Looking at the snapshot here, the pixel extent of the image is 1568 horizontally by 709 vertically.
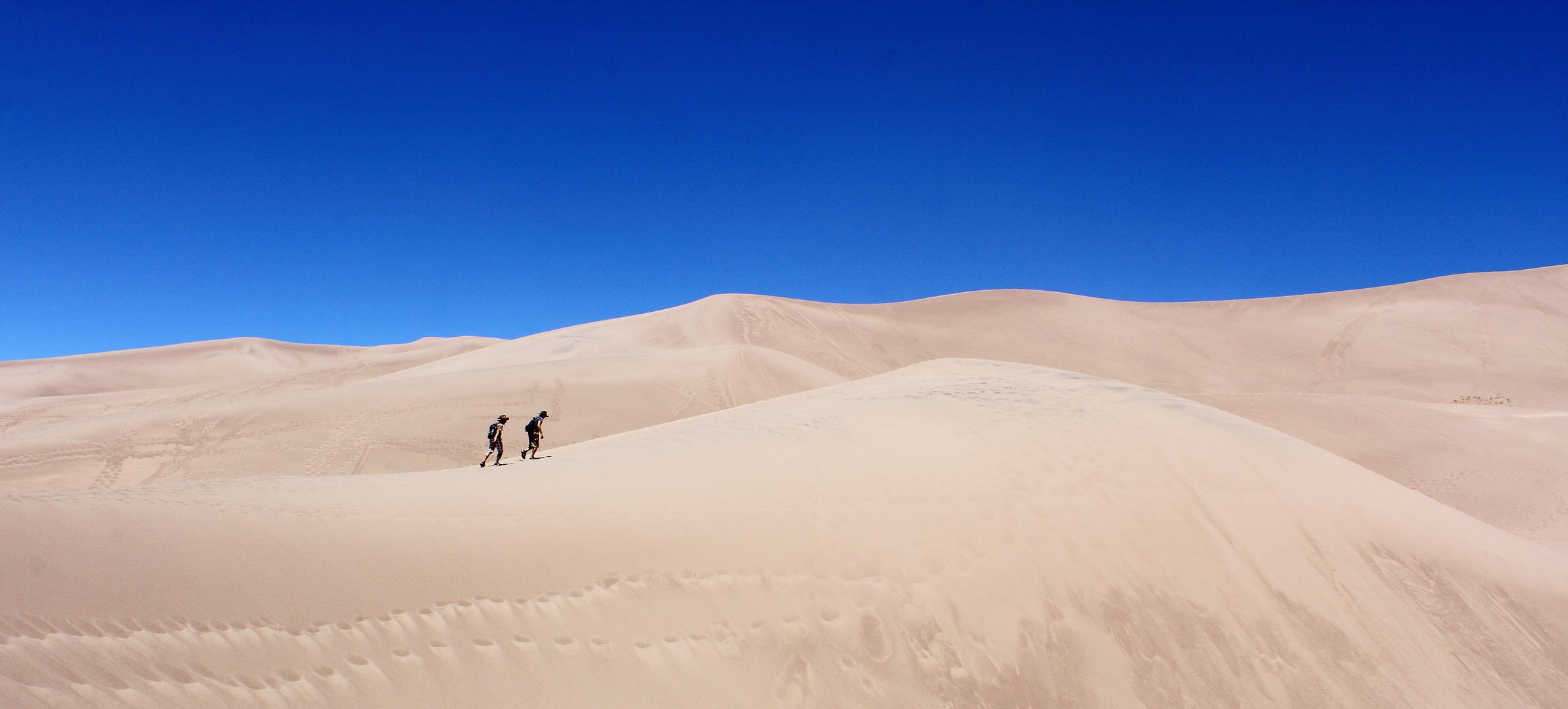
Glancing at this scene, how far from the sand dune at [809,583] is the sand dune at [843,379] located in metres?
8.04

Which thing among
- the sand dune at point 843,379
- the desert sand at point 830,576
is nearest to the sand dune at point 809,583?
the desert sand at point 830,576

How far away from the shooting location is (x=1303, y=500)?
23.4 ft

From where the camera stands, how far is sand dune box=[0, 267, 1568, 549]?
50.6 feet

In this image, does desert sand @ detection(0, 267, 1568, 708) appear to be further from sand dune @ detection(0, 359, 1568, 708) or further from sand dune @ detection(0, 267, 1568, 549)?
sand dune @ detection(0, 267, 1568, 549)

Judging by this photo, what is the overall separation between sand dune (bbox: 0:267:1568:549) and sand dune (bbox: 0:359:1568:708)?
26.4 ft

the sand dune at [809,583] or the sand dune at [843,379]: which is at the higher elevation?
the sand dune at [843,379]

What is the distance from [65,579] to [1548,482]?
2302cm

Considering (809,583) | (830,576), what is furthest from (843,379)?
(809,583)

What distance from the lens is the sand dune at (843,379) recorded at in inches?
607

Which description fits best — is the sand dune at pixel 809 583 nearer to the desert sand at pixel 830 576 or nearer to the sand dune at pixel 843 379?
the desert sand at pixel 830 576

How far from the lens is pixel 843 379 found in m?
29.0

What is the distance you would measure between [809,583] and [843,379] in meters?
24.2

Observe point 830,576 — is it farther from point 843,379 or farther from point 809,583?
point 843,379

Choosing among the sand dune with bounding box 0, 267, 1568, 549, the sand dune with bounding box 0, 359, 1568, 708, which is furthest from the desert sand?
the sand dune with bounding box 0, 267, 1568, 549
